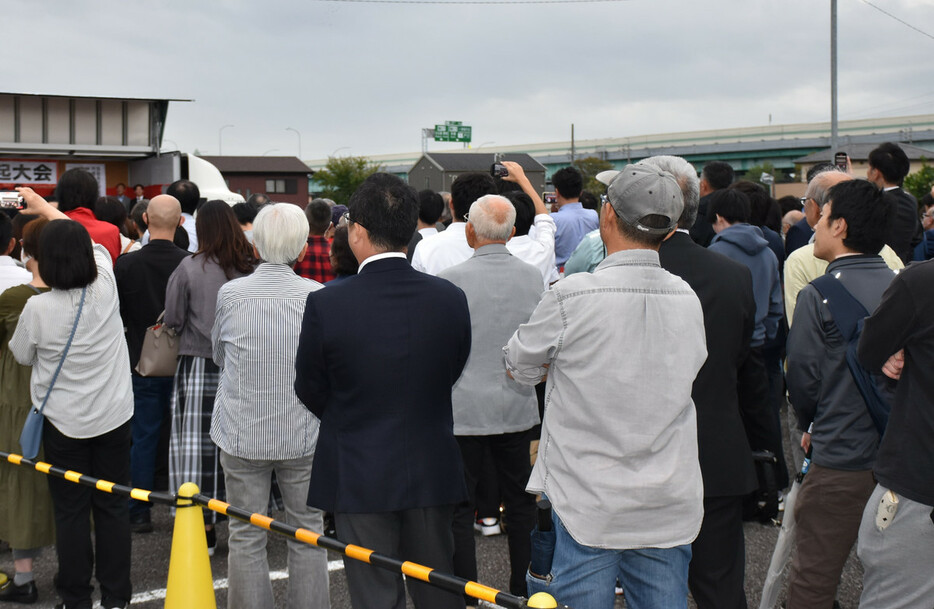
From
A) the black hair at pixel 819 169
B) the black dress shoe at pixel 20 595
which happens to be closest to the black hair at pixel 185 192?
the black dress shoe at pixel 20 595

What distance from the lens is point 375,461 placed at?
9.25ft

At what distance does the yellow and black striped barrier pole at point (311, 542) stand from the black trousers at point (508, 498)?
91 cm

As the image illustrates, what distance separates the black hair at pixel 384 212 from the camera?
2.92 metres

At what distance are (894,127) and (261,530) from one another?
86.7 meters

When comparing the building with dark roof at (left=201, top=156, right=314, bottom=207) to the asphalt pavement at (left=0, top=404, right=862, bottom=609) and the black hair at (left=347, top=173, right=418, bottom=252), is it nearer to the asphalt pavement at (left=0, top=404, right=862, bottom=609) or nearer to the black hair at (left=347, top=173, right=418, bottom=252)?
the asphalt pavement at (left=0, top=404, right=862, bottom=609)

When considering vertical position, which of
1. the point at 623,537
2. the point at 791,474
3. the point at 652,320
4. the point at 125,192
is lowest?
the point at 791,474

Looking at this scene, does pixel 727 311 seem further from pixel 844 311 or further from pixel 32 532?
pixel 32 532

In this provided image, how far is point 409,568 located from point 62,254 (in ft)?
7.72

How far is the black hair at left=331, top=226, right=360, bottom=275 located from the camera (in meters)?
4.28

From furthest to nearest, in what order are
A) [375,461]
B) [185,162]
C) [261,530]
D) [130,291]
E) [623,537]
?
[185,162] < [130,291] < [261,530] < [375,461] < [623,537]

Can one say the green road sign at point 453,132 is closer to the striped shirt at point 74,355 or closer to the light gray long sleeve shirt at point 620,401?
the striped shirt at point 74,355

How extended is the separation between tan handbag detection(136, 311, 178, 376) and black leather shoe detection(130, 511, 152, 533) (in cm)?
102

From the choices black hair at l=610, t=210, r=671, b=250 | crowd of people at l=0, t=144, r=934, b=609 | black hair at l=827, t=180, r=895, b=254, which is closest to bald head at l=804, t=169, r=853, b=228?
crowd of people at l=0, t=144, r=934, b=609

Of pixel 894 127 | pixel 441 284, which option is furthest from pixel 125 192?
pixel 894 127
